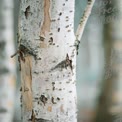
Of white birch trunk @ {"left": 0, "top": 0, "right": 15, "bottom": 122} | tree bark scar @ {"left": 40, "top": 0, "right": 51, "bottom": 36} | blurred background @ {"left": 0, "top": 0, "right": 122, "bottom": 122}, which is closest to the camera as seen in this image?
tree bark scar @ {"left": 40, "top": 0, "right": 51, "bottom": 36}

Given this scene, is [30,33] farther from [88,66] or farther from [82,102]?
[88,66]

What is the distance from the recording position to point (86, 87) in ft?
31.8

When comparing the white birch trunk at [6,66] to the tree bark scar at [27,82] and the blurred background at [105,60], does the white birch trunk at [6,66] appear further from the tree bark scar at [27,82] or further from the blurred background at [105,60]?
the tree bark scar at [27,82]

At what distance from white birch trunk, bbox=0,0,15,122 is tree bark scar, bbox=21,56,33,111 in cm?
195

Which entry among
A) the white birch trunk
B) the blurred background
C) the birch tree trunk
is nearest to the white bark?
the birch tree trunk

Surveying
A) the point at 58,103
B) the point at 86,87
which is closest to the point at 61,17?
the point at 58,103

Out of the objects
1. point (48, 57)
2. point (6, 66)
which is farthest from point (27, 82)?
point (6, 66)

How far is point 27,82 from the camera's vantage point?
94 cm

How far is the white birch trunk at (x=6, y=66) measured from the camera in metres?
2.90

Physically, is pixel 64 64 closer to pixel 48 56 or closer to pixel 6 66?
pixel 48 56

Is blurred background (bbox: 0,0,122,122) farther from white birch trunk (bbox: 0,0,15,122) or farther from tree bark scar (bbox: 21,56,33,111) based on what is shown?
tree bark scar (bbox: 21,56,33,111)

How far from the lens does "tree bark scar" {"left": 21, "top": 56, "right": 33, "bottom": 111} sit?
936 mm

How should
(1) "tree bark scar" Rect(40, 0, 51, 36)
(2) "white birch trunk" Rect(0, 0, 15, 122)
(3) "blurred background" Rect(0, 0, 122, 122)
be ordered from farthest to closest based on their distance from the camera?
1. (2) "white birch trunk" Rect(0, 0, 15, 122)
2. (3) "blurred background" Rect(0, 0, 122, 122)
3. (1) "tree bark scar" Rect(40, 0, 51, 36)

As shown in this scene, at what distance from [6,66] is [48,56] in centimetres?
208
